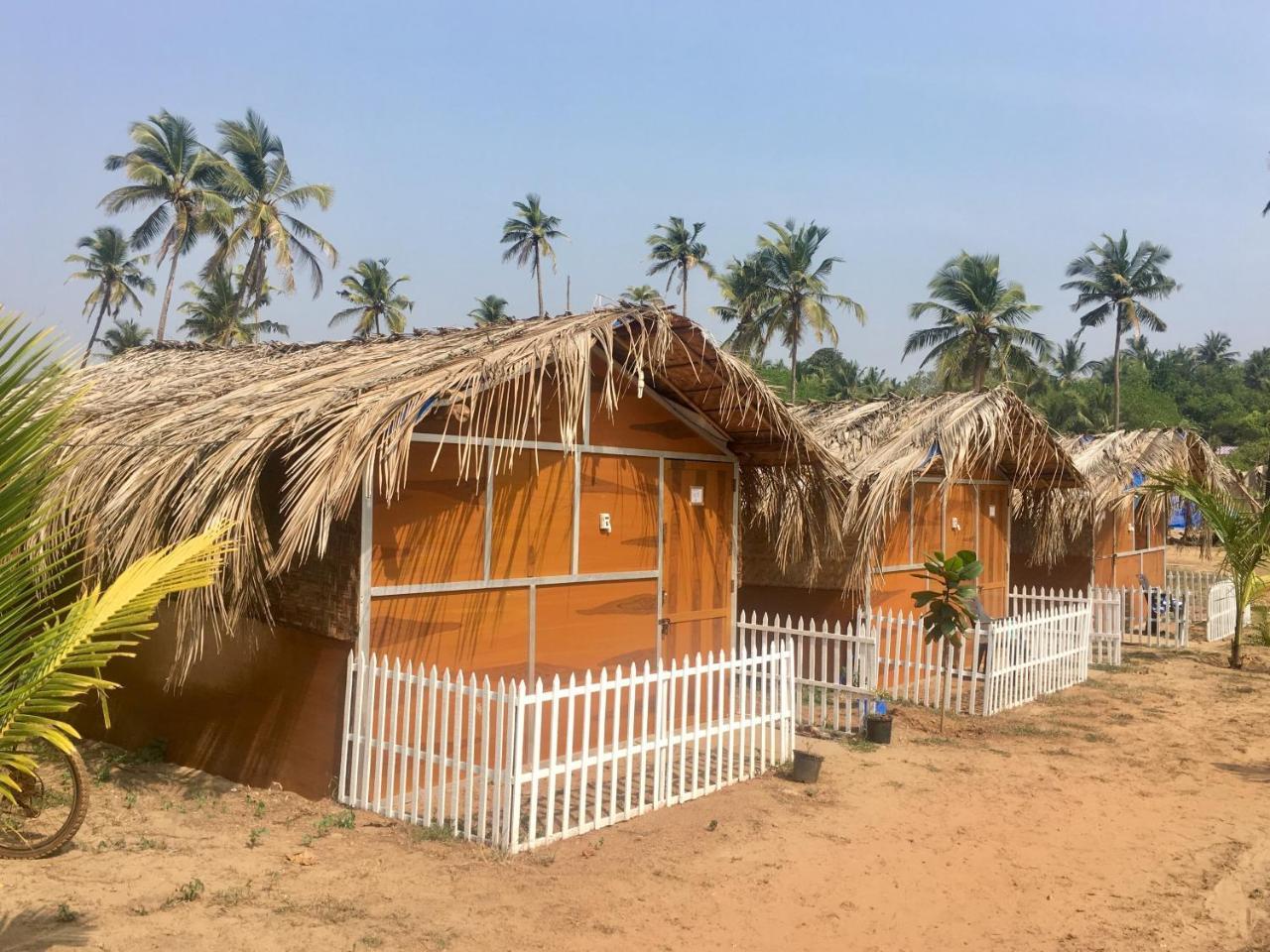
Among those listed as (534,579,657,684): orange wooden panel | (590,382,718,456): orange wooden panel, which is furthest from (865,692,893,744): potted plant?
(590,382,718,456): orange wooden panel

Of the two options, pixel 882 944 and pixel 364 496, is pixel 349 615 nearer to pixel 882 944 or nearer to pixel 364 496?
pixel 364 496

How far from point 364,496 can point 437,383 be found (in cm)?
93

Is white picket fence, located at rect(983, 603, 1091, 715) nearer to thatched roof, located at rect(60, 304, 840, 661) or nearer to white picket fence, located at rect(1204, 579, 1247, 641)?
thatched roof, located at rect(60, 304, 840, 661)

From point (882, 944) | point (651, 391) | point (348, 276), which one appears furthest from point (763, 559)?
point (348, 276)

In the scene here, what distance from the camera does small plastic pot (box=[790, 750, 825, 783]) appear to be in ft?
25.2

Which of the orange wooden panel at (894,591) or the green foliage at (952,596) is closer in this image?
the green foliage at (952,596)

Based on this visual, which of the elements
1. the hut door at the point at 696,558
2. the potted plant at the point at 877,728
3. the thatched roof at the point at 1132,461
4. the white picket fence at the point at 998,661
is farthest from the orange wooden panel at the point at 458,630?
the thatched roof at the point at 1132,461

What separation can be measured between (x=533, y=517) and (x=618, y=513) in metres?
1.04

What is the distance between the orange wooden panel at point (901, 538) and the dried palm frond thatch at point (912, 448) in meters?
0.10

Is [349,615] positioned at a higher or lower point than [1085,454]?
lower

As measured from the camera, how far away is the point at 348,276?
45.6m

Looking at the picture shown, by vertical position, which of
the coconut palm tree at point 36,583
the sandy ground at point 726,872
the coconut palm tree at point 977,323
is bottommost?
the sandy ground at point 726,872

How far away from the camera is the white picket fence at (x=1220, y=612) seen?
661 inches

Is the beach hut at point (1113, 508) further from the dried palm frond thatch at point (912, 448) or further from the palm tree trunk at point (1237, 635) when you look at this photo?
the palm tree trunk at point (1237, 635)
